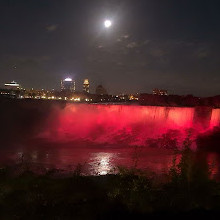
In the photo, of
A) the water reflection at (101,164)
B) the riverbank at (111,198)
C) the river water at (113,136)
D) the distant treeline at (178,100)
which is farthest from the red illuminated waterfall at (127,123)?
the riverbank at (111,198)

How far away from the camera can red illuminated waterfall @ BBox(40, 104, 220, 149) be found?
146 feet

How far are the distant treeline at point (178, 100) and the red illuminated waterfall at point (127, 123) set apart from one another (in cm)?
166

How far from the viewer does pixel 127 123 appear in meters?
53.3

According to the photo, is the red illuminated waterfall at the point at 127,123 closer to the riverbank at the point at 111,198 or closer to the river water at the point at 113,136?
the river water at the point at 113,136

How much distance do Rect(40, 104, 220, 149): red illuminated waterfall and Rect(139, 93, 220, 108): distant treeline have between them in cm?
166

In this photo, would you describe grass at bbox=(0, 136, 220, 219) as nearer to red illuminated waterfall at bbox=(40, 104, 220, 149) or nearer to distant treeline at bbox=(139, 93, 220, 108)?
red illuminated waterfall at bbox=(40, 104, 220, 149)

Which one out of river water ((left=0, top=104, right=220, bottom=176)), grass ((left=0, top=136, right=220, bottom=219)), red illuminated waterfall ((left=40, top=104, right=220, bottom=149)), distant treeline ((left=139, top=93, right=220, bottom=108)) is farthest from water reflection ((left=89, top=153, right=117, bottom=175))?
distant treeline ((left=139, top=93, right=220, bottom=108))

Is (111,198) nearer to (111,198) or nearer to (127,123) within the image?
(111,198)

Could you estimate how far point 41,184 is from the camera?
475 inches

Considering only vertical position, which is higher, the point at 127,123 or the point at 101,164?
the point at 101,164

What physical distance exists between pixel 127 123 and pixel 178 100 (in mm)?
8660

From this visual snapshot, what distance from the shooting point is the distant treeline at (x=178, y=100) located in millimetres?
46156

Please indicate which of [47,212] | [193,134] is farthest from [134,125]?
[47,212]

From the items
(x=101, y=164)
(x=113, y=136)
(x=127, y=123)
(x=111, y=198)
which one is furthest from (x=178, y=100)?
(x=111, y=198)
